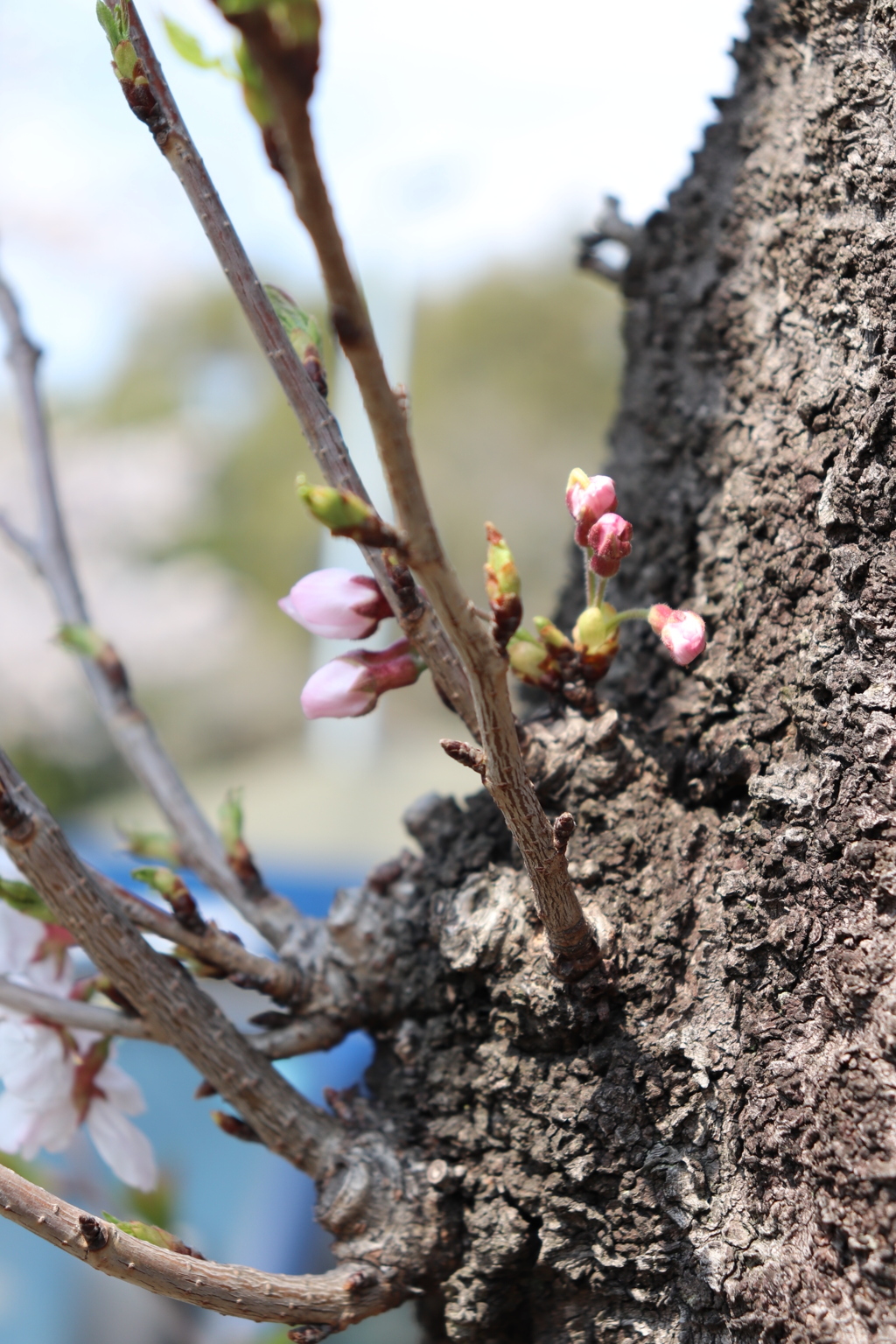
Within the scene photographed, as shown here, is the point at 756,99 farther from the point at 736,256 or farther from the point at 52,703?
the point at 52,703

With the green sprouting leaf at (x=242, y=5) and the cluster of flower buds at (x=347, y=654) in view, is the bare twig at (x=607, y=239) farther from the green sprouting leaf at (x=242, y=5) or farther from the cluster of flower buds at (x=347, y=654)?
the green sprouting leaf at (x=242, y=5)

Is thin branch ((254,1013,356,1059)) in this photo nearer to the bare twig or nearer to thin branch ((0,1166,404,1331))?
thin branch ((0,1166,404,1331))

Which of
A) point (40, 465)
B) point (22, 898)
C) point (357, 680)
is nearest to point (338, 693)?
point (357, 680)

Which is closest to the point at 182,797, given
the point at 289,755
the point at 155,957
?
the point at 155,957

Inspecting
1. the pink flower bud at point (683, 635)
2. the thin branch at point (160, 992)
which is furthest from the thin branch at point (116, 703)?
the pink flower bud at point (683, 635)

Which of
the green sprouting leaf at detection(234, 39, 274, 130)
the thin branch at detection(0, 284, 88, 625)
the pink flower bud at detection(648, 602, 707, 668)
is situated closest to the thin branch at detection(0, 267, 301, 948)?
the thin branch at detection(0, 284, 88, 625)

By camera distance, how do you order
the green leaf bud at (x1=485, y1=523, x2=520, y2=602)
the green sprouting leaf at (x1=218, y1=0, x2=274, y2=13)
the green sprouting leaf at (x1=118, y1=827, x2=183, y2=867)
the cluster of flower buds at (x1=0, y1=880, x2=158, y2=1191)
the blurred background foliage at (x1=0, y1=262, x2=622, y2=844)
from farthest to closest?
1. the blurred background foliage at (x1=0, y1=262, x2=622, y2=844)
2. the green sprouting leaf at (x1=118, y1=827, x2=183, y2=867)
3. the cluster of flower buds at (x1=0, y1=880, x2=158, y2=1191)
4. the green leaf bud at (x1=485, y1=523, x2=520, y2=602)
5. the green sprouting leaf at (x1=218, y1=0, x2=274, y2=13)

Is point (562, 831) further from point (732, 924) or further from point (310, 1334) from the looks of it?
point (310, 1334)
